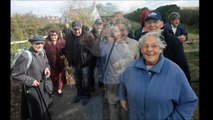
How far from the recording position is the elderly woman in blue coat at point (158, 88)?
6.69 ft

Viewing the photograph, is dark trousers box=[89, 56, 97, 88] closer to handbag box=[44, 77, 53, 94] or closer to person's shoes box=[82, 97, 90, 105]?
person's shoes box=[82, 97, 90, 105]

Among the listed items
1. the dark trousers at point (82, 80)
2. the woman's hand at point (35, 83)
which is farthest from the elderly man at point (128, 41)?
the woman's hand at point (35, 83)

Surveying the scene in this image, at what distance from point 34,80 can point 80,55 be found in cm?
46

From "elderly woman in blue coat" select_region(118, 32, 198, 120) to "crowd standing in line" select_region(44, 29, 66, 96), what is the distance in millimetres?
747

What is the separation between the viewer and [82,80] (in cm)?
266

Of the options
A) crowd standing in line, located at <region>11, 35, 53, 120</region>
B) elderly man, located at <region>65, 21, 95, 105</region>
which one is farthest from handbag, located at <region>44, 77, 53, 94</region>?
elderly man, located at <region>65, 21, 95, 105</region>

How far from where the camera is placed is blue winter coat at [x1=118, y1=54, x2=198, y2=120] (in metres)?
2.04

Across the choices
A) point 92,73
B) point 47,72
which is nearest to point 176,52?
point 92,73

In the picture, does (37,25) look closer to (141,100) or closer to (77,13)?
(77,13)

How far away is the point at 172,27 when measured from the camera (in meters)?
2.54

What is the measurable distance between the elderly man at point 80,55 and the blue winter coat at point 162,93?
60cm

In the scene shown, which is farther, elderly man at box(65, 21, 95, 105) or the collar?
elderly man at box(65, 21, 95, 105)

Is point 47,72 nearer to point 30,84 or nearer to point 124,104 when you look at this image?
point 30,84
